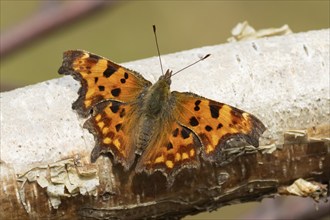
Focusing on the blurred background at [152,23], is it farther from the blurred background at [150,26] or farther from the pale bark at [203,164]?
the pale bark at [203,164]

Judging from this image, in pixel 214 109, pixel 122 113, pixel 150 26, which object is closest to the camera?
pixel 214 109

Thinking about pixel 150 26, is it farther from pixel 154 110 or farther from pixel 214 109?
pixel 214 109

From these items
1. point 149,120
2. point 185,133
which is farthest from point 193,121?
point 149,120

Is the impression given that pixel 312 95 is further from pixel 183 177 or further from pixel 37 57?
pixel 37 57

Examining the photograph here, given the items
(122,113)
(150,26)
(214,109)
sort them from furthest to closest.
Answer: (150,26)
(122,113)
(214,109)

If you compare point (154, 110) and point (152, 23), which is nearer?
point (154, 110)
